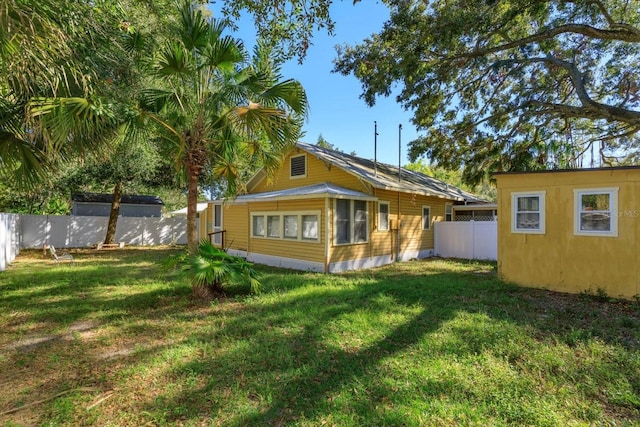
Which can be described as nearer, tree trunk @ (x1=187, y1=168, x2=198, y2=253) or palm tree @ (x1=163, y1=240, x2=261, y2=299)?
Answer: palm tree @ (x1=163, y1=240, x2=261, y2=299)

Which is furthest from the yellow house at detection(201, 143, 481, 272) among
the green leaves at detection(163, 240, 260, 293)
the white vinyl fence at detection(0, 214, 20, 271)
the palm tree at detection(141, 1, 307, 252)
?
the white vinyl fence at detection(0, 214, 20, 271)

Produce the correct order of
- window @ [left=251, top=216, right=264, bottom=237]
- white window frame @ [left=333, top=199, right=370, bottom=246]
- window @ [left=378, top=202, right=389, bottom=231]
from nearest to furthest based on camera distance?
white window frame @ [left=333, top=199, right=370, bottom=246], window @ [left=378, top=202, right=389, bottom=231], window @ [left=251, top=216, right=264, bottom=237]

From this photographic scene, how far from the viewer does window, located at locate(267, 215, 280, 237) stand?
39.9ft

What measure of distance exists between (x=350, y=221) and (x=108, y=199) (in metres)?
18.2

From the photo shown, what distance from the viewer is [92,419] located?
3.00 metres

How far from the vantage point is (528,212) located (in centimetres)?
823

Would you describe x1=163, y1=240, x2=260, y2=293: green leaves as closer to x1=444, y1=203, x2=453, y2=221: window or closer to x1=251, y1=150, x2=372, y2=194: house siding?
x1=251, y1=150, x2=372, y2=194: house siding

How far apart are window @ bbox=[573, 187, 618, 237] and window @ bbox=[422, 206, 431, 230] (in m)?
6.75

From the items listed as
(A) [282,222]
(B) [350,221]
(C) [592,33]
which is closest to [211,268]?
(B) [350,221]

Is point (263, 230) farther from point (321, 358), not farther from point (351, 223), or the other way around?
point (321, 358)

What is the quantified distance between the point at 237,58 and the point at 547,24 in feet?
32.1

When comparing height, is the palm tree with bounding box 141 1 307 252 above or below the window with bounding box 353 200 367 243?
above

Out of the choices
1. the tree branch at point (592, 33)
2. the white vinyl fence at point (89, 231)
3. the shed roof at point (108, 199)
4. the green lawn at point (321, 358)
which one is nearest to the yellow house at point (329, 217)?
the green lawn at point (321, 358)

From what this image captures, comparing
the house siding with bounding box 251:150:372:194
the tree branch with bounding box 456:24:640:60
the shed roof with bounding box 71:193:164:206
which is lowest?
the shed roof with bounding box 71:193:164:206
